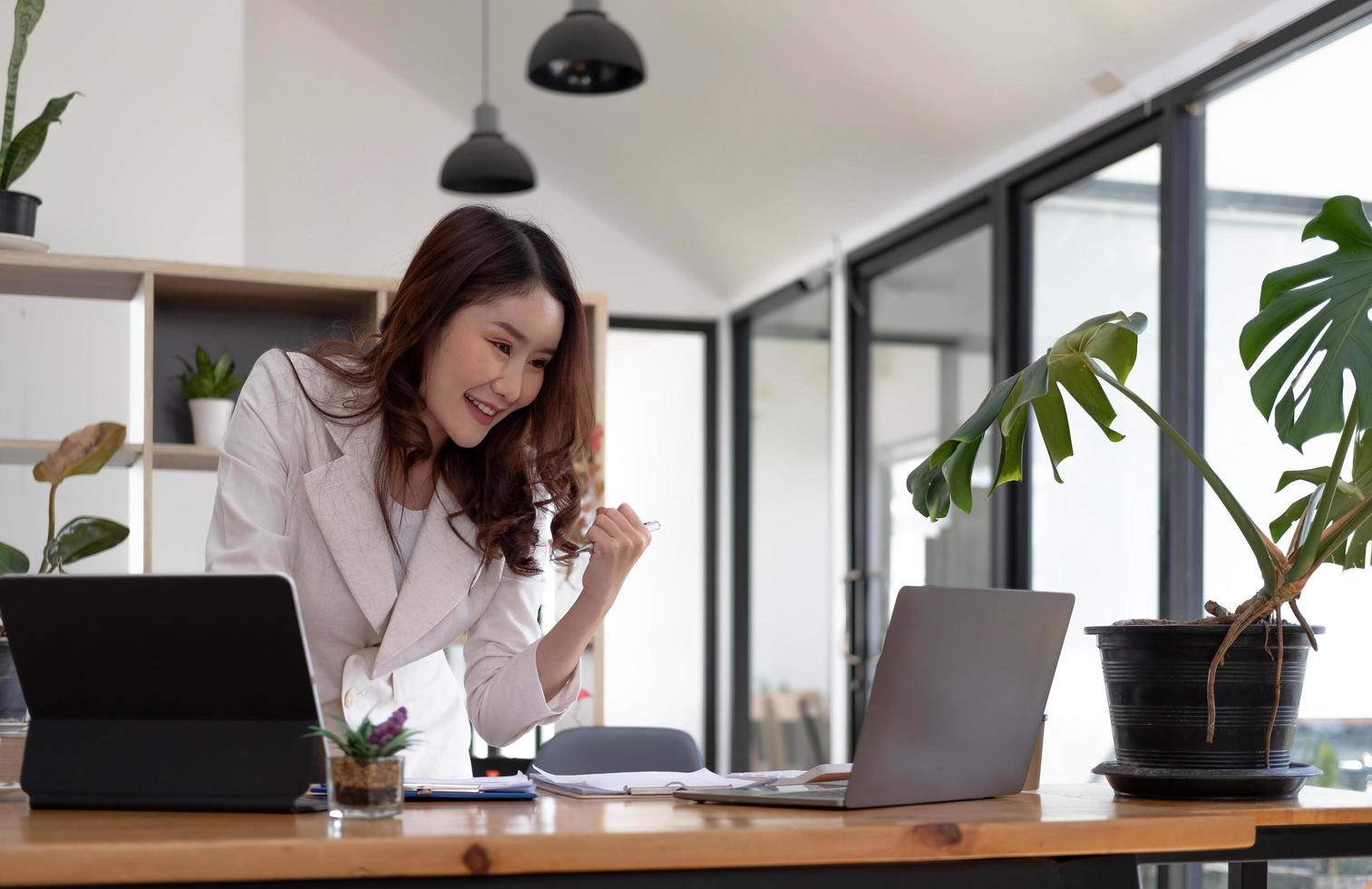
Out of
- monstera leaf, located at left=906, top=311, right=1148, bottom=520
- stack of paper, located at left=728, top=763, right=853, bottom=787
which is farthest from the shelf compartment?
stack of paper, located at left=728, top=763, right=853, bottom=787

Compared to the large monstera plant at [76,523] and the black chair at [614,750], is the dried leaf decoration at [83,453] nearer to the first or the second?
the large monstera plant at [76,523]

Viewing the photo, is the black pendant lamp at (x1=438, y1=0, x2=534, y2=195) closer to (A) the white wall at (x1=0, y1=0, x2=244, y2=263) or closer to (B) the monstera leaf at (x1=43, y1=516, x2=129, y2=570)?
(A) the white wall at (x1=0, y1=0, x2=244, y2=263)

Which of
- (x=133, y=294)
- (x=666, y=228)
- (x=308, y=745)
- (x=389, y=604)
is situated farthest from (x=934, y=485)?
(x=666, y=228)

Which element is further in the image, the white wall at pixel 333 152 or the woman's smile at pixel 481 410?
the white wall at pixel 333 152

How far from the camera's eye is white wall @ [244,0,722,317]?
228 inches

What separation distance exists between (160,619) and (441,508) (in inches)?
25.0

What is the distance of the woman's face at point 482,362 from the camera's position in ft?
6.10

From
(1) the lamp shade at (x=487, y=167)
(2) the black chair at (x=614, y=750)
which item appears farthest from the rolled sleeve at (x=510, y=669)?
(1) the lamp shade at (x=487, y=167)

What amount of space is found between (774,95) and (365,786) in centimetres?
387

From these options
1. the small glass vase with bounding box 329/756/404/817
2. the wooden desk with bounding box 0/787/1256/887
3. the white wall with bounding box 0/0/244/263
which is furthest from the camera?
the white wall with bounding box 0/0/244/263

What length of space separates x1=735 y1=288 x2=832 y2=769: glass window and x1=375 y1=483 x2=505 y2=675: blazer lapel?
3.86m

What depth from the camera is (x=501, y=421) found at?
6.53 ft

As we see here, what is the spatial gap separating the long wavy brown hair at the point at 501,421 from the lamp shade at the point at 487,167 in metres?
2.52

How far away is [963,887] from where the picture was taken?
1.26m
